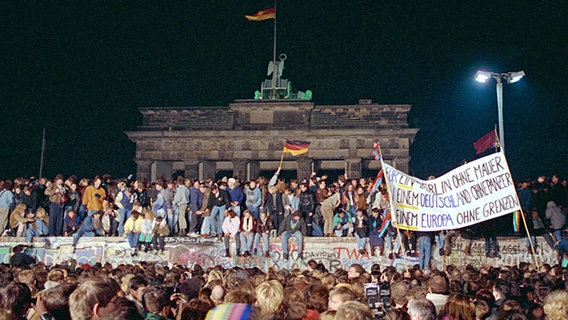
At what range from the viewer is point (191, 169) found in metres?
36.1

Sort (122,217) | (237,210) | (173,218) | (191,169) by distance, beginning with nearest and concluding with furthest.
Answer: (237,210) < (173,218) < (122,217) < (191,169)

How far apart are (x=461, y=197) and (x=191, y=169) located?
2574 cm

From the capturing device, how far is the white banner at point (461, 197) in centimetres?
1200

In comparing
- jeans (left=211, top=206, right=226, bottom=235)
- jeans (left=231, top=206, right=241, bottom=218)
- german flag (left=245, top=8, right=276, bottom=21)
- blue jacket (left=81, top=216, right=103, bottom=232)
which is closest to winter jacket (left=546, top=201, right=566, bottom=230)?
jeans (left=231, top=206, right=241, bottom=218)

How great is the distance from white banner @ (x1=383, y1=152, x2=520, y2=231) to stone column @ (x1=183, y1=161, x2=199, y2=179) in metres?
25.1

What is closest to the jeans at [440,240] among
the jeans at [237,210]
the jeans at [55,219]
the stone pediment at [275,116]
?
the jeans at [237,210]

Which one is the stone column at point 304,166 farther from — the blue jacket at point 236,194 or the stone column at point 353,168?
the blue jacket at point 236,194

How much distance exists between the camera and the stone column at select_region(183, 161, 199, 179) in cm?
3594

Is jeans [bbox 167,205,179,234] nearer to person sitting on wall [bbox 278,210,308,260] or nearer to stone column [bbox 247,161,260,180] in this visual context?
person sitting on wall [bbox 278,210,308,260]

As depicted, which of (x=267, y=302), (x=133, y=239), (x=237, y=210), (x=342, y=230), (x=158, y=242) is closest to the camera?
(x=267, y=302)

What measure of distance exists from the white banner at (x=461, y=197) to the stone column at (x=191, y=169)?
25.1m

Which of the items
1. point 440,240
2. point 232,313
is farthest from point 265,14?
point 232,313

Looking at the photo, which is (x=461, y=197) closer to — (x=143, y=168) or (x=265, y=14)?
(x=265, y=14)

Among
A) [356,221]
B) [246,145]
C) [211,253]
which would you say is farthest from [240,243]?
[246,145]
